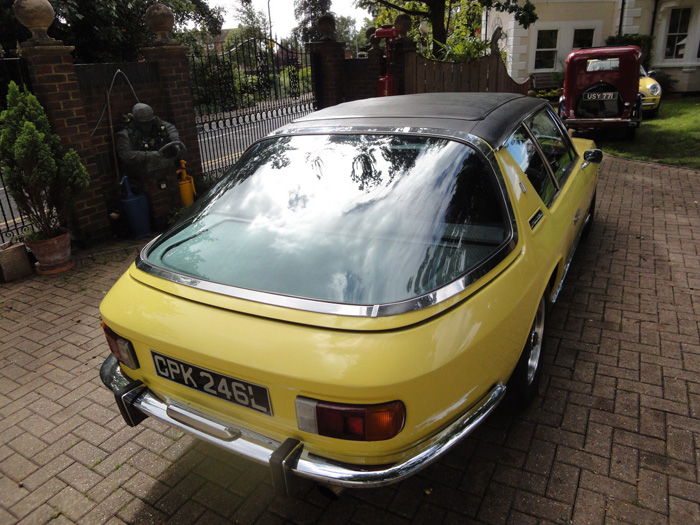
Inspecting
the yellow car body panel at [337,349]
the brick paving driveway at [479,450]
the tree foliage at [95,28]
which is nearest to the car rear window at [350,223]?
the yellow car body panel at [337,349]

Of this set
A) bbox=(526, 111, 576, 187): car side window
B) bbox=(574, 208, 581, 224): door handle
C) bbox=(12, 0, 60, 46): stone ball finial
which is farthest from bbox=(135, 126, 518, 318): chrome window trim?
bbox=(12, 0, 60, 46): stone ball finial

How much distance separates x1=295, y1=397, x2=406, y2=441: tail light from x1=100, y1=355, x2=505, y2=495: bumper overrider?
0.13 metres

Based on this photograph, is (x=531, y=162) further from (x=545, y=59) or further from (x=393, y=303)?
(x=545, y=59)

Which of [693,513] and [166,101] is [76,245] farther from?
[693,513]

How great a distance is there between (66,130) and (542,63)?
18893 millimetres

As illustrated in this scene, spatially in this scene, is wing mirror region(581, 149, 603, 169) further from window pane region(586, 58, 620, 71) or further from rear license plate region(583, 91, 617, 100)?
window pane region(586, 58, 620, 71)

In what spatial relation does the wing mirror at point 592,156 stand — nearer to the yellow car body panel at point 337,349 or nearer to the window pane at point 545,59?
the yellow car body panel at point 337,349

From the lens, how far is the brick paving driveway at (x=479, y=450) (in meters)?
2.43

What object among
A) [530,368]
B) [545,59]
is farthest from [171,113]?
[545,59]

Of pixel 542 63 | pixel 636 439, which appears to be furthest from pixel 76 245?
pixel 542 63

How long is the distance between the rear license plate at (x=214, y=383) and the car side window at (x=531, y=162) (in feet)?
6.12

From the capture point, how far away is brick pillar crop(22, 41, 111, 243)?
17.6 feet

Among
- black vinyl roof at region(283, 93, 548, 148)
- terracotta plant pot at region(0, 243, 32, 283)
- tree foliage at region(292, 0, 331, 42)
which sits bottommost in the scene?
terracotta plant pot at region(0, 243, 32, 283)

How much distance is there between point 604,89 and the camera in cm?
1038
